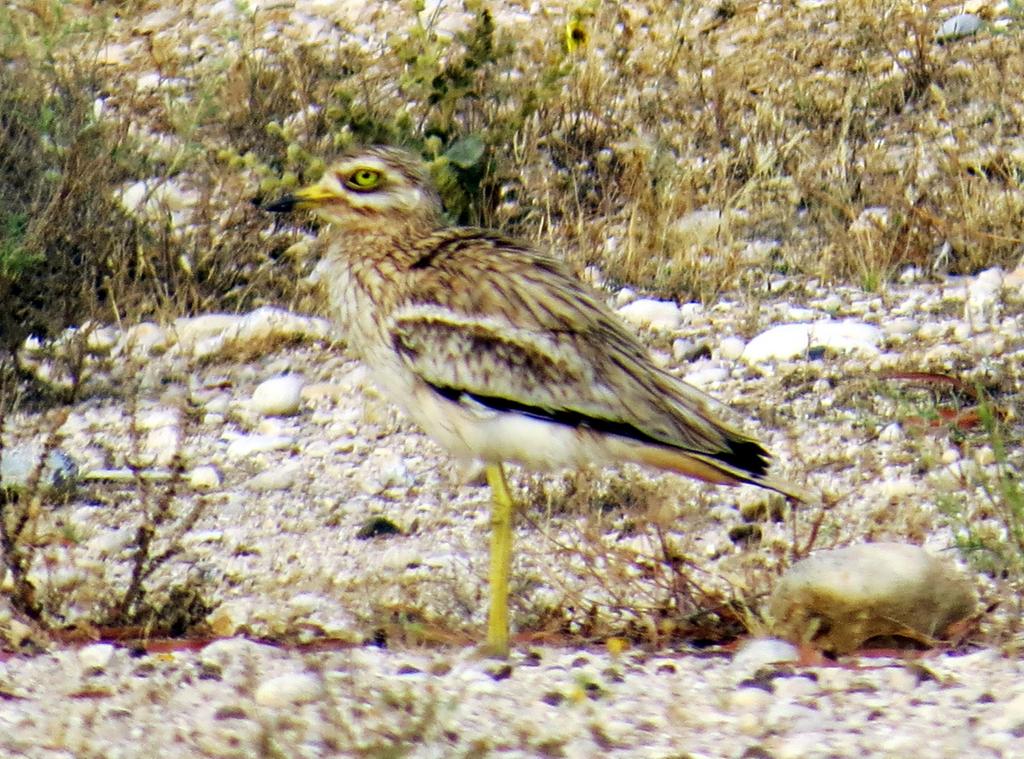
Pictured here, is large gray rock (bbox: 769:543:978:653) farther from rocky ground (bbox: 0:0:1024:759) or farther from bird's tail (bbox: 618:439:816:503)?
bird's tail (bbox: 618:439:816:503)

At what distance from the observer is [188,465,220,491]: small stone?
5398 millimetres

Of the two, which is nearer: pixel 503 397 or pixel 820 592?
pixel 820 592

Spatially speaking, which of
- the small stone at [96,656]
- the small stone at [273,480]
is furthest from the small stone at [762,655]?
the small stone at [273,480]

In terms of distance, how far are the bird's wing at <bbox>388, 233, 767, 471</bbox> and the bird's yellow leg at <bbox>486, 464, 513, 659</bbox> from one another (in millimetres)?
216

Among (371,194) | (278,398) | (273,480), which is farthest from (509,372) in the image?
(278,398)

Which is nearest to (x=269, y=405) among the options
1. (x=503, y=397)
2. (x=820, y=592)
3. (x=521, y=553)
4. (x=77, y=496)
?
(x=77, y=496)

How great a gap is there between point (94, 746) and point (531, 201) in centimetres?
401

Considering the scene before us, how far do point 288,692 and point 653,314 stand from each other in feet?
9.77

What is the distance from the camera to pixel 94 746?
3213mm

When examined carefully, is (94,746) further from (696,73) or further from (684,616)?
(696,73)

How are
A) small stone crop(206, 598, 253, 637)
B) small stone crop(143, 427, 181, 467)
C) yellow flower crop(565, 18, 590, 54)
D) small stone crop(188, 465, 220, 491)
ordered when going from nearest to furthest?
small stone crop(206, 598, 253, 637) → small stone crop(188, 465, 220, 491) → small stone crop(143, 427, 181, 467) → yellow flower crop(565, 18, 590, 54)

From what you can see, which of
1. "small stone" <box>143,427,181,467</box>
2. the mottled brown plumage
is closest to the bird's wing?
the mottled brown plumage

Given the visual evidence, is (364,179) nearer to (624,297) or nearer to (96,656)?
(96,656)

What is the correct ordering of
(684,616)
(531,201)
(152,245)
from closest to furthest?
(684,616) → (152,245) → (531,201)
